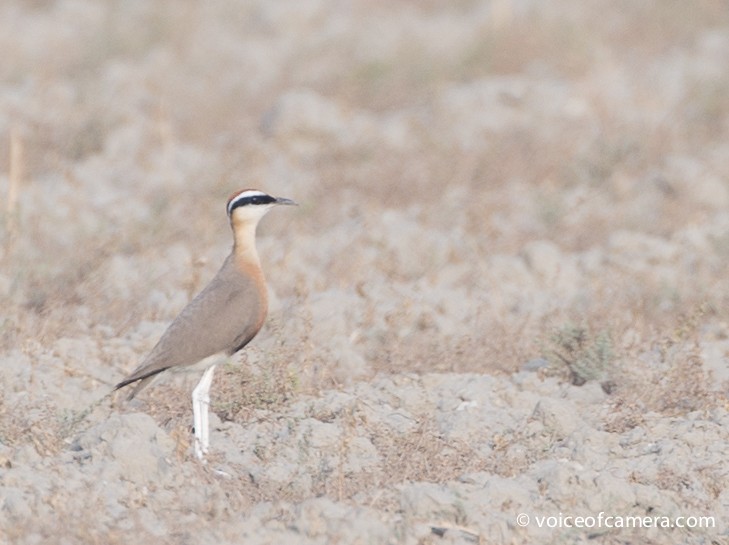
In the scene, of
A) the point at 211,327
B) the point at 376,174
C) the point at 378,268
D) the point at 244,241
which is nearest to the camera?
the point at 211,327

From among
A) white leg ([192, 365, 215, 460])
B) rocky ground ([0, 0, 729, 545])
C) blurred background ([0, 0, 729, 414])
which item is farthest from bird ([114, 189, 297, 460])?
blurred background ([0, 0, 729, 414])

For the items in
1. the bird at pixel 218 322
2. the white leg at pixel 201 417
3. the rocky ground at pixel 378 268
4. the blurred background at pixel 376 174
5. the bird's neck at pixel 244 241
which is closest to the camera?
the rocky ground at pixel 378 268

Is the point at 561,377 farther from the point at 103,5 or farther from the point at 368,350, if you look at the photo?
the point at 103,5

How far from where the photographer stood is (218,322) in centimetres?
612

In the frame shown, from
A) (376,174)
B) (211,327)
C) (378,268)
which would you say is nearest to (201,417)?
(211,327)

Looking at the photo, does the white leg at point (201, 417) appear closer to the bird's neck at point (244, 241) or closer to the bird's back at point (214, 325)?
the bird's back at point (214, 325)

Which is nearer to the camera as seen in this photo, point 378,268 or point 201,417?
point 201,417

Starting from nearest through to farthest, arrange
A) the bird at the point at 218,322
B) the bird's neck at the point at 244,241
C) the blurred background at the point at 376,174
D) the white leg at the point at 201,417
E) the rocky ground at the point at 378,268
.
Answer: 1. the rocky ground at the point at 378,268
2. the white leg at the point at 201,417
3. the bird at the point at 218,322
4. the bird's neck at the point at 244,241
5. the blurred background at the point at 376,174

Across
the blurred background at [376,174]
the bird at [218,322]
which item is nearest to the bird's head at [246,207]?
the bird at [218,322]

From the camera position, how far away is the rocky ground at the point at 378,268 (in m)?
5.47

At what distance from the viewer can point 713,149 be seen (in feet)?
40.7

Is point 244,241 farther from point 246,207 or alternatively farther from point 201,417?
point 201,417

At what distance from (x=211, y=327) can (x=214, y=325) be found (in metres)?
0.02

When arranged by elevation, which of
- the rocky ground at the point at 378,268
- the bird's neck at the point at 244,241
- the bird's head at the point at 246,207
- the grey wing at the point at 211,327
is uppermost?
the bird's head at the point at 246,207
